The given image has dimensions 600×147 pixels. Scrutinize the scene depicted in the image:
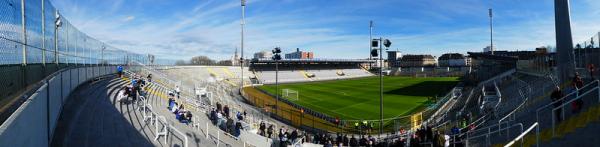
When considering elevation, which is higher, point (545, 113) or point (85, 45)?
point (85, 45)

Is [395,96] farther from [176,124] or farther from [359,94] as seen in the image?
[176,124]

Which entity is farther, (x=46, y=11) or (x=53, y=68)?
(x=53, y=68)

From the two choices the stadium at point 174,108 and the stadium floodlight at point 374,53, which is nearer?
the stadium at point 174,108

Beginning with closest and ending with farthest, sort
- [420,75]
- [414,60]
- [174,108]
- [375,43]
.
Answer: [174,108]
[375,43]
[420,75]
[414,60]

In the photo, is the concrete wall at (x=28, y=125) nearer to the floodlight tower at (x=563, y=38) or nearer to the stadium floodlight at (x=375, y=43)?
the stadium floodlight at (x=375, y=43)

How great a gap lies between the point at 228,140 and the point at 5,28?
11060 mm

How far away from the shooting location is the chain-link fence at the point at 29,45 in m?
5.03

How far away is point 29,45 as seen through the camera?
23.1 ft

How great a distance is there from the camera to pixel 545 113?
42.4 ft

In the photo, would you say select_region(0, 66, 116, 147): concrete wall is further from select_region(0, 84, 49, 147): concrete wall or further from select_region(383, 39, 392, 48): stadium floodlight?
select_region(383, 39, 392, 48): stadium floodlight

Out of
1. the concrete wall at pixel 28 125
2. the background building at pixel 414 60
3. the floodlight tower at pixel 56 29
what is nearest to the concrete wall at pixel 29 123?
the concrete wall at pixel 28 125

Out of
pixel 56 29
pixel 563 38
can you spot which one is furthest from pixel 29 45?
pixel 563 38

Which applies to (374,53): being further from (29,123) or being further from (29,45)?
(29,123)

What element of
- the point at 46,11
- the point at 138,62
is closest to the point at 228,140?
the point at 46,11
